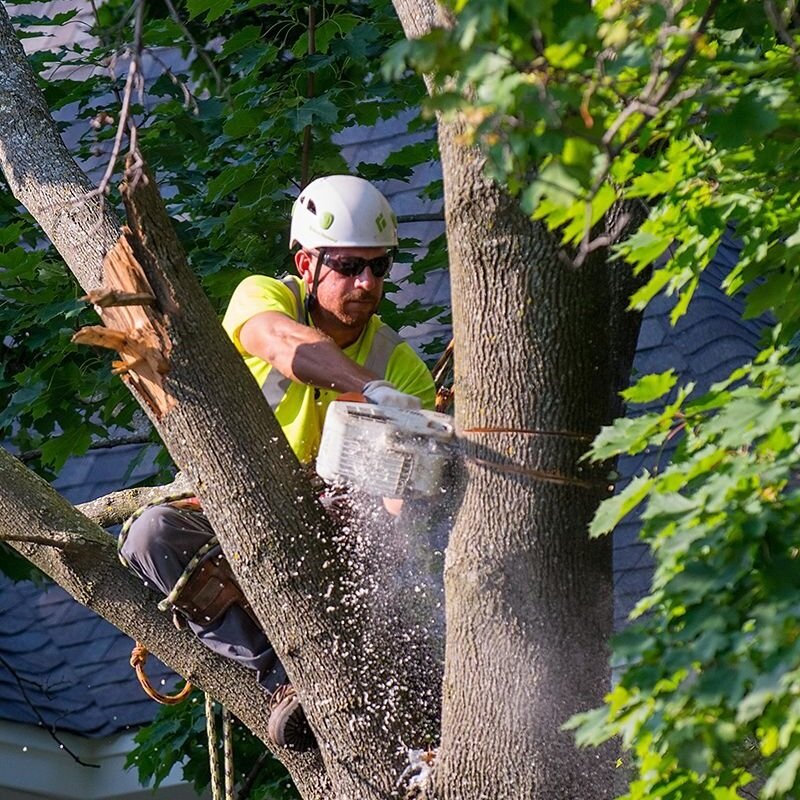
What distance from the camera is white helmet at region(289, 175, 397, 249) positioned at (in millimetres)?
4902

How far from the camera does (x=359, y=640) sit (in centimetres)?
382

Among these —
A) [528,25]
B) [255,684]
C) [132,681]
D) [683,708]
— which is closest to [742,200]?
[528,25]

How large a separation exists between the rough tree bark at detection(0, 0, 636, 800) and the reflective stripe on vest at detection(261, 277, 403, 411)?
90 cm

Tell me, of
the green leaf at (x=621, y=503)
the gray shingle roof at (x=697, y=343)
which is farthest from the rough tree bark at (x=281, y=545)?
the gray shingle roof at (x=697, y=343)

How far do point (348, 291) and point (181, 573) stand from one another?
1.05 metres

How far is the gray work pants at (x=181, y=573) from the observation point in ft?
13.8

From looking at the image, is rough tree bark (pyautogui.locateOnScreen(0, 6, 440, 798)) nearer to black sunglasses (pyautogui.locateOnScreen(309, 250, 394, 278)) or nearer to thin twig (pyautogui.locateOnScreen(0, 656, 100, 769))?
black sunglasses (pyautogui.locateOnScreen(309, 250, 394, 278))

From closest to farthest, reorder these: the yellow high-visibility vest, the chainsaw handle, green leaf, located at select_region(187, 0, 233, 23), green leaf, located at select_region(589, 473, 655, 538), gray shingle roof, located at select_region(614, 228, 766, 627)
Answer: green leaf, located at select_region(589, 473, 655, 538), the chainsaw handle, the yellow high-visibility vest, green leaf, located at select_region(187, 0, 233, 23), gray shingle roof, located at select_region(614, 228, 766, 627)

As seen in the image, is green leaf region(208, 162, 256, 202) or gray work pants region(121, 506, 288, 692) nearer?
gray work pants region(121, 506, 288, 692)

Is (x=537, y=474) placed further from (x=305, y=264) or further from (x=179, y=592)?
(x=305, y=264)

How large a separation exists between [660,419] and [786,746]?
64 cm

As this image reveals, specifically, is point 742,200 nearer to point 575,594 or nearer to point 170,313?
point 575,594

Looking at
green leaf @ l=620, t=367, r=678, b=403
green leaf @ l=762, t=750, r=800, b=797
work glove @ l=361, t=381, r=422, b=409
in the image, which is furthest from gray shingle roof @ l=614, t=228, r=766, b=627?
green leaf @ l=762, t=750, r=800, b=797

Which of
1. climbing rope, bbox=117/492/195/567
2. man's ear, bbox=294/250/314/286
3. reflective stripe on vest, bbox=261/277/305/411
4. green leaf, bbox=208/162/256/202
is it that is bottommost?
climbing rope, bbox=117/492/195/567
